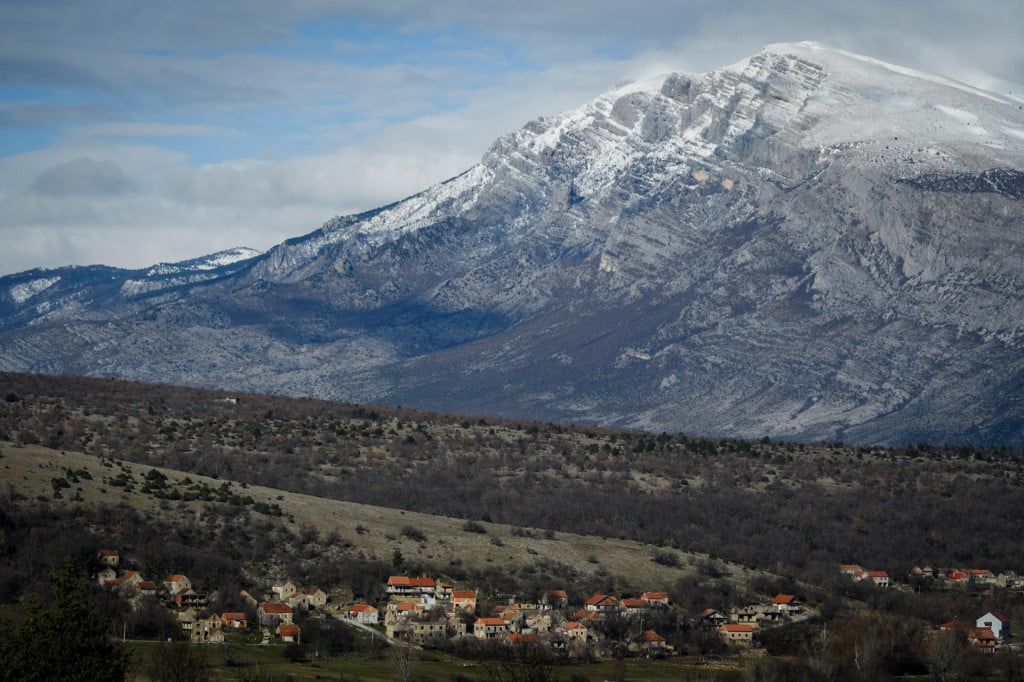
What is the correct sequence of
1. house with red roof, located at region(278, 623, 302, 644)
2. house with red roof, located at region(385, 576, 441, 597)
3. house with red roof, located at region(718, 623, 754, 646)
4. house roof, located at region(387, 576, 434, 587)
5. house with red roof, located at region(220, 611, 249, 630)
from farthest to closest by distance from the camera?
house roof, located at region(387, 576, 434, 587)
house with red roof, located at region(385, 576, 441, 597)
house with red roof, located at region(718, 623, 754, 646)
house with red roof, located at region(220, 611, 249, 630)
house with red roof, located at region(278, 623, 302, 644)

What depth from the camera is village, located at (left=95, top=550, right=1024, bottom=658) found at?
101688 millimetres

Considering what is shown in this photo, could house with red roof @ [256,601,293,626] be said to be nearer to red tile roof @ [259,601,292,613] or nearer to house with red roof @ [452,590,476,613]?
red tile roof @ [259,601,292,613]

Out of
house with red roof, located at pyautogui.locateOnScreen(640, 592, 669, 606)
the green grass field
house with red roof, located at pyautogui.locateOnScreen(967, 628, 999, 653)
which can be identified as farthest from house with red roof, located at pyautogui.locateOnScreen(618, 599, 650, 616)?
house with red roof, located at pyautogui.locateOnScreen(967, 628, 999, 653)

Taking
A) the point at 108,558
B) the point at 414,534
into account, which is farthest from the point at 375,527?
the point at 108,558

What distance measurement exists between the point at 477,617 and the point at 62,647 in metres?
42.2

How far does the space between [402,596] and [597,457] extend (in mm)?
82110

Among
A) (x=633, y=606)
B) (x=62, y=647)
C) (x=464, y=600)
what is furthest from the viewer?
(x=633, y=606)

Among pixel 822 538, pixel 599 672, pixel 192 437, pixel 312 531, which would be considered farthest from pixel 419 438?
pixel 599 672

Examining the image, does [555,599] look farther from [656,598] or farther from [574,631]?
[574,631]

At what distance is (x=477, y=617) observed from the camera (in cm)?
11094

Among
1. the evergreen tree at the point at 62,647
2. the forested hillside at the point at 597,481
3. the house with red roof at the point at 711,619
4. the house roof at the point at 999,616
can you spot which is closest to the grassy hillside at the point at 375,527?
the house with red roof at the point at 711,619

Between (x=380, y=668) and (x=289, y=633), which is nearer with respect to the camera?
(x=380, y=668)

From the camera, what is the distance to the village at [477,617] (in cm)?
10169

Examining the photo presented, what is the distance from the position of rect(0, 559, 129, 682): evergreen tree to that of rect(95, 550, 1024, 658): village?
23.5 metres
